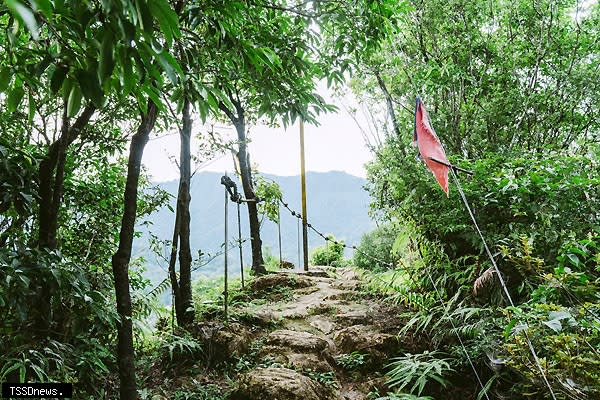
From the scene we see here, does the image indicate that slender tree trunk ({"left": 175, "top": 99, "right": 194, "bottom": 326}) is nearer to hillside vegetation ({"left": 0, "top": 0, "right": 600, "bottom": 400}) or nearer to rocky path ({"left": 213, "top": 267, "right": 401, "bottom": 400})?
hillside vegetation ({"left": 0, "top": 0, "right": 600, "bottom": 400})

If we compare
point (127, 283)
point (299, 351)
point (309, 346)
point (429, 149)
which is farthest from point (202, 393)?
point (429, 149)

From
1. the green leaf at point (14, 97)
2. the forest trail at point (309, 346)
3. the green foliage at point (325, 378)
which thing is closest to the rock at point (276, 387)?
the forest trail at point (309, 346)

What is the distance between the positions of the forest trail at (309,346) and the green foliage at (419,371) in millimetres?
166

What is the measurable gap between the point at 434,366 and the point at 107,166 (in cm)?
327

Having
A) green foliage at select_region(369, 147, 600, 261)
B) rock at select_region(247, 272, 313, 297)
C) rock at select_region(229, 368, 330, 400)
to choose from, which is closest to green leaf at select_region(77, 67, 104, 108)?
rock at select_region(229, 368, 330, 400)

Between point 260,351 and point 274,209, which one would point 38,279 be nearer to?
point 260,351

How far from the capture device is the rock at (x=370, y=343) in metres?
3.62

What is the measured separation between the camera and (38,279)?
6.49ft

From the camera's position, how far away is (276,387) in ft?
9.47

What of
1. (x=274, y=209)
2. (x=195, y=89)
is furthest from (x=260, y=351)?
(x=274, y=209)

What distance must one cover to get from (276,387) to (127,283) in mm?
1289

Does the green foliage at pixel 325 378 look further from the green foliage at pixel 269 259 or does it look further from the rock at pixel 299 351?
the green foliage at pixel 269 259

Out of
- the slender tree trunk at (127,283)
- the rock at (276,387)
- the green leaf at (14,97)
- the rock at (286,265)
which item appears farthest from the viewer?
the rock at (286,265)

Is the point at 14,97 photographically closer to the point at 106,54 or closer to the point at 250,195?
the point at 106,54
